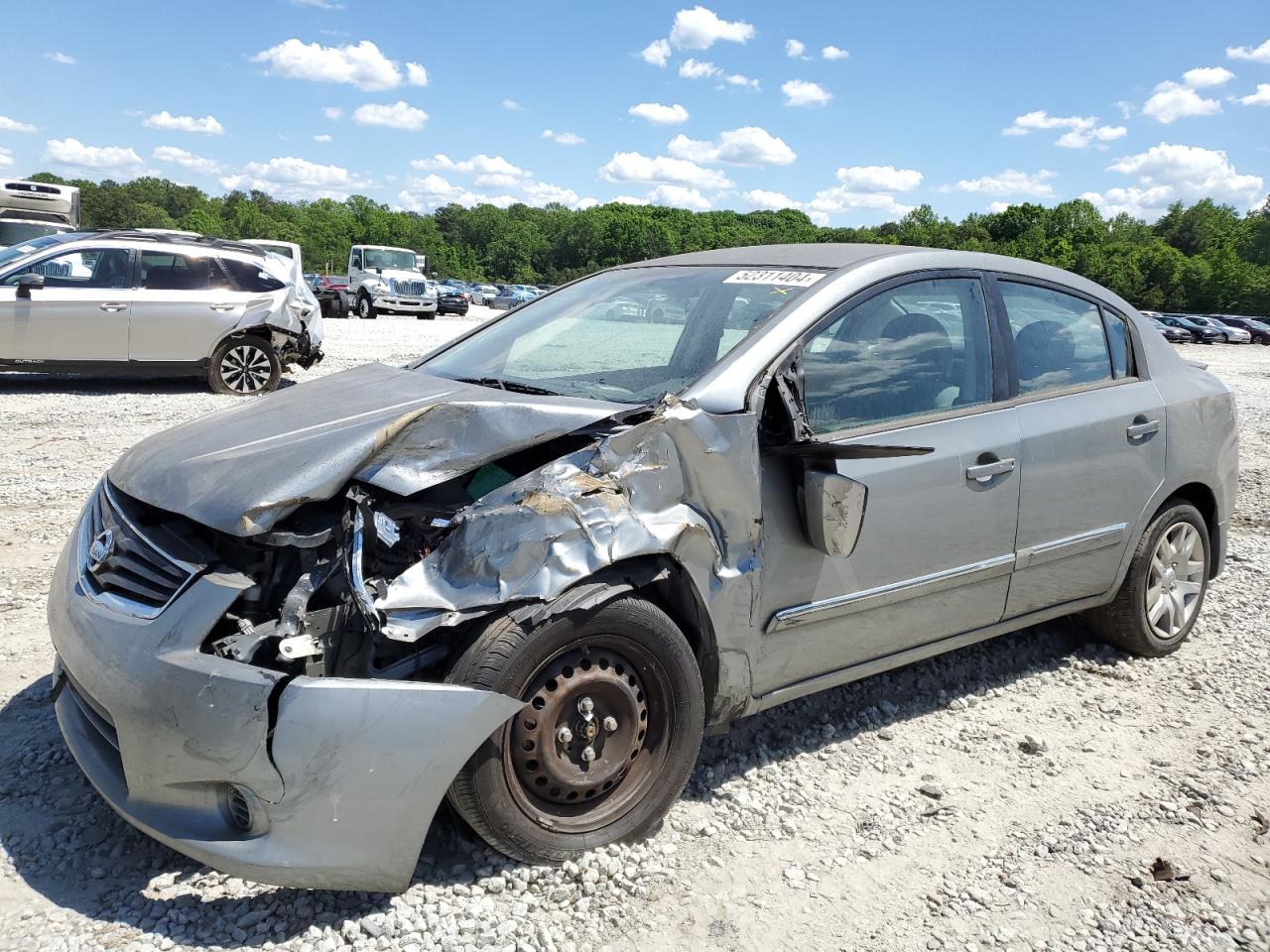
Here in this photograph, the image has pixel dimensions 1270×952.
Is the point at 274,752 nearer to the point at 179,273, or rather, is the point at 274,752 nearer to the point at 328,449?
the point at 328,449

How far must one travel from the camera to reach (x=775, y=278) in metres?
3.49

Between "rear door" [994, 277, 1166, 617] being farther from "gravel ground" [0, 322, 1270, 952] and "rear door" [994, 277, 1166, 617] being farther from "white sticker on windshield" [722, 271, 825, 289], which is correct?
"white sticker on windshield" [722, 271, 825, 289]

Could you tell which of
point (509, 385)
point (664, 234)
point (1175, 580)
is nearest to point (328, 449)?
point (509, 385)

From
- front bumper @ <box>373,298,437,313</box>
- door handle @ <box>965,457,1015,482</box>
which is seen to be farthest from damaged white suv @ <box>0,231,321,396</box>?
front bumper @ <box>373,298,437,313</box>

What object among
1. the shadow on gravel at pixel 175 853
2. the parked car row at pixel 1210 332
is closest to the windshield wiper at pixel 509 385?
the shadow on gravel at pixel 175 853

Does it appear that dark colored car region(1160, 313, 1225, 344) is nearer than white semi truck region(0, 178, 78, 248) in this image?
No

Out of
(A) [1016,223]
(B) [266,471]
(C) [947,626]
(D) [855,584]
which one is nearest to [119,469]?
(B) [266,471]

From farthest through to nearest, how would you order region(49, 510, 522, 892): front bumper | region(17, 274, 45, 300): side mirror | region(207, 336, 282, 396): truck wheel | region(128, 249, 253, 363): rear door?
region(207, 336, 282, 396): truck wheel, region(128, 249, 253, 363): rear door, region(17, 274, 45, 300): side mirror, region(49, 510, 522, 892): front bumper

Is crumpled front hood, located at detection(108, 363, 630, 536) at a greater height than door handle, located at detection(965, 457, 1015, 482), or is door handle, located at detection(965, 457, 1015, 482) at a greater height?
crumpled front hood, located at detection(108, 363, 630, 536)

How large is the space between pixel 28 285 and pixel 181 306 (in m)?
1.47

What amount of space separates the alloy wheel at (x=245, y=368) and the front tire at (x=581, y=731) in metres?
10.1

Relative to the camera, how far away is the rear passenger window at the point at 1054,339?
3.80 meters

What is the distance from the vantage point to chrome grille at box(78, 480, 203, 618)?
2.51m

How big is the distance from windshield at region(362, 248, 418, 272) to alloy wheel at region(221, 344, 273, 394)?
800 inches
